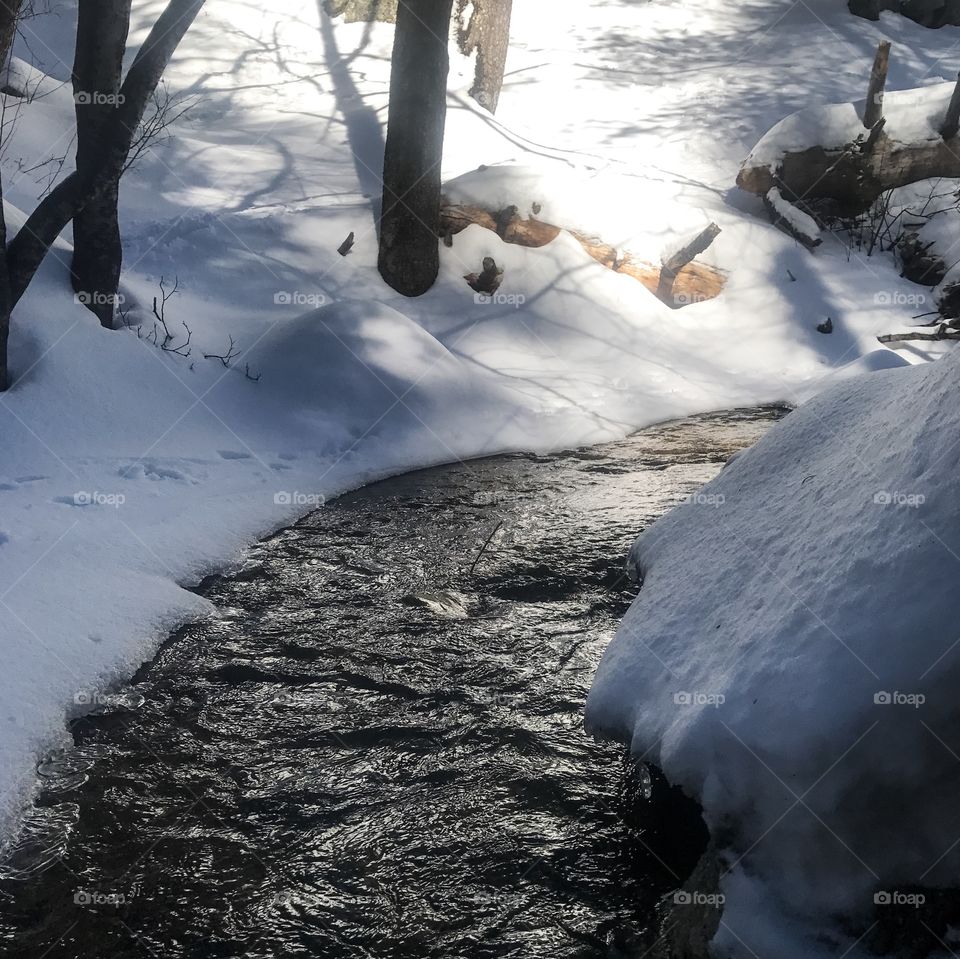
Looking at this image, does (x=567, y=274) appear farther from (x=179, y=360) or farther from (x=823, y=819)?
(x=823, y=819)

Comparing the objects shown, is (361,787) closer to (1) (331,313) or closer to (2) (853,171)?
(1) (331,313)

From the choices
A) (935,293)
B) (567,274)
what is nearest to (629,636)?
(567,274)

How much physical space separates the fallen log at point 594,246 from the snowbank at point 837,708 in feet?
22.6

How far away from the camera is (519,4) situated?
18219 millimetres

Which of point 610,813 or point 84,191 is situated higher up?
point 84,191

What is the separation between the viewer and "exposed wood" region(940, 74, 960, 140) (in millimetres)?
11617

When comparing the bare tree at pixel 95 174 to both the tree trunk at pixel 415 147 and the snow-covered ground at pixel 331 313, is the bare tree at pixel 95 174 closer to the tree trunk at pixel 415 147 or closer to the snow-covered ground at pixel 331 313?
the snow-covered ground at pixel 331 313

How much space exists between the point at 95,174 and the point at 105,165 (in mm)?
112

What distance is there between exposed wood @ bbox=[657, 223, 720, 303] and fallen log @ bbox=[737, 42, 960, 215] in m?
1.78

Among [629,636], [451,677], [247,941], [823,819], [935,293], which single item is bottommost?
[935,293]

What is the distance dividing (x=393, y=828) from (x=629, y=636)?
3.49ft

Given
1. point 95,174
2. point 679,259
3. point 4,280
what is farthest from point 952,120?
point 4,280

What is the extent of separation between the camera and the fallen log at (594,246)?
9812mm

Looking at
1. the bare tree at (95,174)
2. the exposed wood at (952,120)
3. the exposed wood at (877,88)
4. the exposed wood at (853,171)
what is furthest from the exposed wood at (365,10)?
the bare tree at (95,174)
